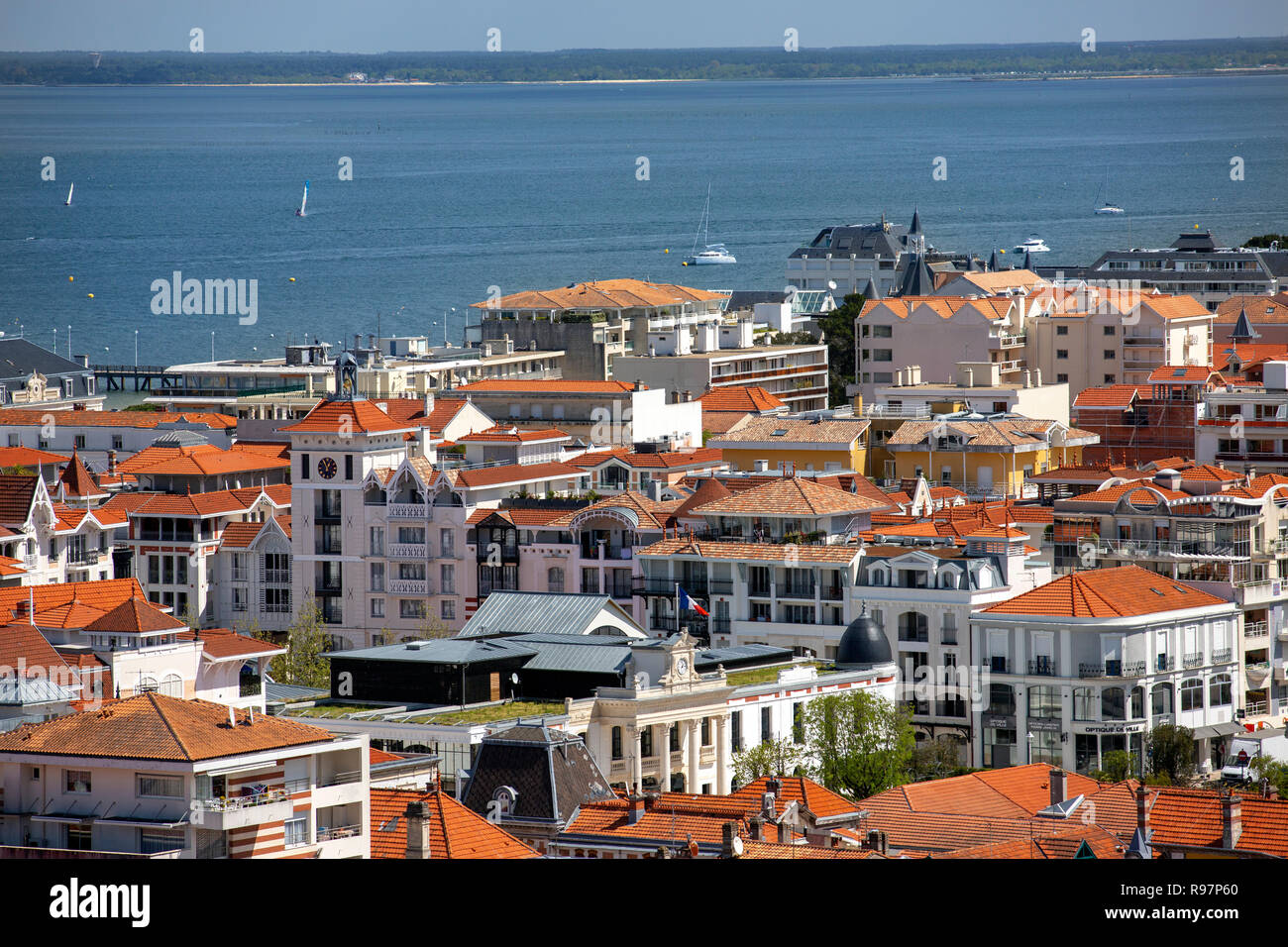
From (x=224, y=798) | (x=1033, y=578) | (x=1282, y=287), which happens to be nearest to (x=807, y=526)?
(x=1033, y=578)

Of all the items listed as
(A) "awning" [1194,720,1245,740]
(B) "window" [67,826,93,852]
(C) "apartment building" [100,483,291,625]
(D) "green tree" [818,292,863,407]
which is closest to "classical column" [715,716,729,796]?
(A) "awning" [1194,720,1245,740]

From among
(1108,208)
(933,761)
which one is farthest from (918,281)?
(1108,208)

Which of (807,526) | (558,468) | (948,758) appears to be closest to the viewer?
(948,758)

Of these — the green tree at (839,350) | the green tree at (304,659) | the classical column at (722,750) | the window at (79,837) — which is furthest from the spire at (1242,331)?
the window at (79,837)

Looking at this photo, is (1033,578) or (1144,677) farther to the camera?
(1033,578)

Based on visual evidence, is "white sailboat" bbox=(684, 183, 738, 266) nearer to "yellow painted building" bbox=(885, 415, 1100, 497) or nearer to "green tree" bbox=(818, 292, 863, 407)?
"green tree" bbox=(818, 292, 863, 407)
